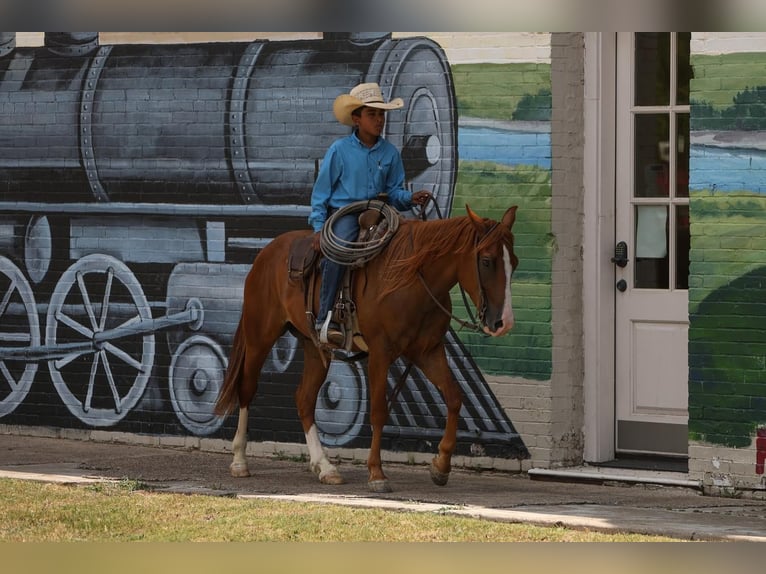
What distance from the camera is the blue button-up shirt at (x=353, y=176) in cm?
958

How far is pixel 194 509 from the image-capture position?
879cm

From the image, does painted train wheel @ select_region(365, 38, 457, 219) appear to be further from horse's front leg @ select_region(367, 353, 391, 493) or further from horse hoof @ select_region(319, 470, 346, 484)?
horse hoof @ select_region(319, 470, 346, 484)

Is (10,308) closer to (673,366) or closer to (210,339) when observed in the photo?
(210,339)

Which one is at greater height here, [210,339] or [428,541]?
[210,339]

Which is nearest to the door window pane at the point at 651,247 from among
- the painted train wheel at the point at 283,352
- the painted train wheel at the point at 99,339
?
the painted train wheel at the point at 283,352

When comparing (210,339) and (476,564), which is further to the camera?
(210,339)

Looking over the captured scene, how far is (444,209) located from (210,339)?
2256 millimetres

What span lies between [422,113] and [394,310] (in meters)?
2.00

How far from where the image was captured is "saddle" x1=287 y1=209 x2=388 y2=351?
9.46m

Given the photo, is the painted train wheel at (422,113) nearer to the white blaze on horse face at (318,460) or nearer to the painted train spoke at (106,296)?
the white blaze on horse face at (318,460)

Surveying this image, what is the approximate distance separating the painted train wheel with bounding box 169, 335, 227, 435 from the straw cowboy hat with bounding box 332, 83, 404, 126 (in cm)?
279

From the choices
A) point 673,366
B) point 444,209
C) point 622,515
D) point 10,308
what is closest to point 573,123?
point 444,209

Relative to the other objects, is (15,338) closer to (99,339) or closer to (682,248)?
(99,339)

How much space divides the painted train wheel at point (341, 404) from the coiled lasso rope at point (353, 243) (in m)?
1.82
